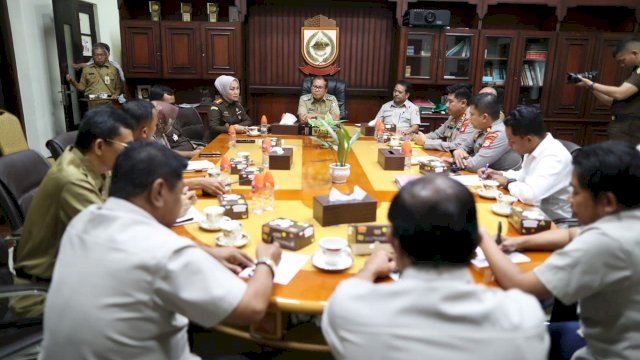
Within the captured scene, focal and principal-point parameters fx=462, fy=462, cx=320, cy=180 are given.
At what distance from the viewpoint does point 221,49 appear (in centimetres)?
555

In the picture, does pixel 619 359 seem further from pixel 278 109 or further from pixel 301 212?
pixel 278 109

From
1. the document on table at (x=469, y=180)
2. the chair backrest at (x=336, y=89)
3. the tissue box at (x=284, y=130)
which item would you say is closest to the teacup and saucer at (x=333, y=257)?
the document on table at (x=469, y=180)

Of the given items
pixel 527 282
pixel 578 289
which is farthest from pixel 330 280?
pixel 578 289

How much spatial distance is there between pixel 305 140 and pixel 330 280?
2.65m

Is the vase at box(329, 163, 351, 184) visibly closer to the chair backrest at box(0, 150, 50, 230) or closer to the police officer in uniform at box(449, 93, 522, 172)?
the police officer in uniform at box(449, 93, 522, 172)

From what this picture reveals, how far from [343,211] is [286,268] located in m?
0.48

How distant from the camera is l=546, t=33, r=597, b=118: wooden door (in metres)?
5.49

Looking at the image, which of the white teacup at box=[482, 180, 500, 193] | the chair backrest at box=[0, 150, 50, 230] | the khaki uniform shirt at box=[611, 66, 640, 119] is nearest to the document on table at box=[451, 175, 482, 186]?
the white teacup at box=[482, 180, 500, 193]

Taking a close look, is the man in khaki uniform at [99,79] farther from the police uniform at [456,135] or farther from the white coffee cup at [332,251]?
the white coffee cup at [332,251]

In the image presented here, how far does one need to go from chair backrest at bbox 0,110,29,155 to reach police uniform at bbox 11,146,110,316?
8.00ft

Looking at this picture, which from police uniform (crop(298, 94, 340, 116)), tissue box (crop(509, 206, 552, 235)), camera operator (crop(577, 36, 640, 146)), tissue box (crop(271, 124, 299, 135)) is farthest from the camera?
police uniform (crop(298, 94, 340, 116))

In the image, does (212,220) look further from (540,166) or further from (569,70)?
(569,70)

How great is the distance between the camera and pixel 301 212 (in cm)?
209

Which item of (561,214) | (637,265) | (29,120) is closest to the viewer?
(637,265)
